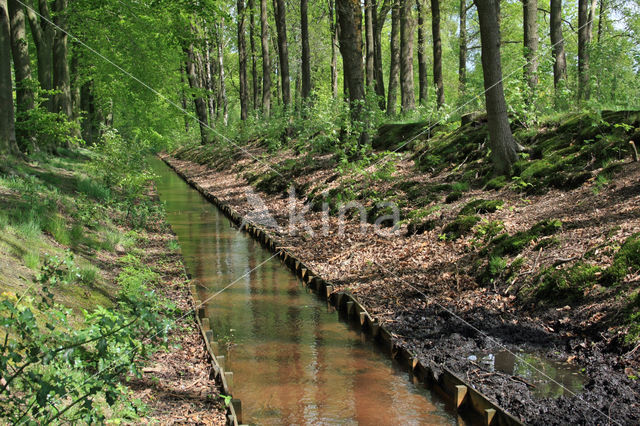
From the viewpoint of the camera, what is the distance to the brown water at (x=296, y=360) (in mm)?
5113

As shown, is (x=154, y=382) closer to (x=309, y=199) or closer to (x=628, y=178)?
(x=628, y=178)

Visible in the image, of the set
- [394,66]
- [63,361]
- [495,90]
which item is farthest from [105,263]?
[394,66]

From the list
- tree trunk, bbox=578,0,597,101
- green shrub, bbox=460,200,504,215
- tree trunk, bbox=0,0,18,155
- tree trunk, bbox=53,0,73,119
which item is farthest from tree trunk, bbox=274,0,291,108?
green shrub, bbox=460,200,504,215

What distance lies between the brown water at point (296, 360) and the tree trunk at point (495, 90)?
4.50 metres

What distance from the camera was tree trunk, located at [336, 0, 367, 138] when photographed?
1468cm

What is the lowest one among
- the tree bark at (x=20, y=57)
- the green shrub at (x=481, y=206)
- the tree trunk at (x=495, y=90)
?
the green shrub at (x=481, y=206)

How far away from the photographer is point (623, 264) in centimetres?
576

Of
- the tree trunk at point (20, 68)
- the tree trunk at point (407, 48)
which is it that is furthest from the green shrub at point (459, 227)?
the tree trunk at point (407, 48)

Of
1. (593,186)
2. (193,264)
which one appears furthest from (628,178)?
(193,264)

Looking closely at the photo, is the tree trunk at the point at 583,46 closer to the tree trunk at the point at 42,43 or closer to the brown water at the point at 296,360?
the brown water at the point at 296,360

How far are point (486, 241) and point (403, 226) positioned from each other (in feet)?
7.87

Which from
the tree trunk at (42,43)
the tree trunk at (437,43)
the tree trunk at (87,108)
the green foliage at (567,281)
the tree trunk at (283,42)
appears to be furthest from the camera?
the tree trunk at (87,108)

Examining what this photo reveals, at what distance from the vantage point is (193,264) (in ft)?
34.8

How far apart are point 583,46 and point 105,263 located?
677 inches
